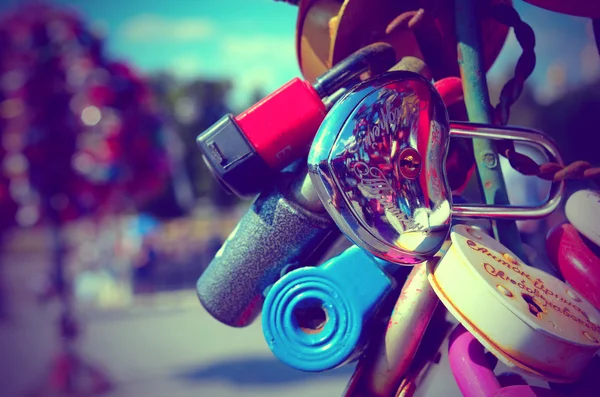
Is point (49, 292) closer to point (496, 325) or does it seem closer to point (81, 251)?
point (496, 325)

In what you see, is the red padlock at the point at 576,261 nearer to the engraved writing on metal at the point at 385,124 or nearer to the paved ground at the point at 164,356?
the engraved writing on metal at the point at 385,124

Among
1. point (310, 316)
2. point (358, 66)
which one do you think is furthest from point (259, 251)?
point (358, 66)

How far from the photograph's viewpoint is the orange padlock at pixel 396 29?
1.66 ft

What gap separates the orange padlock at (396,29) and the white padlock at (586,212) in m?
0.17

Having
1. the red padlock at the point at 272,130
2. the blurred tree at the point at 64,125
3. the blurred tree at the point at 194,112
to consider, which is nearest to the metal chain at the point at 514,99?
the red padlock at the point at 272,130

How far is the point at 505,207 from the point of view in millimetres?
474

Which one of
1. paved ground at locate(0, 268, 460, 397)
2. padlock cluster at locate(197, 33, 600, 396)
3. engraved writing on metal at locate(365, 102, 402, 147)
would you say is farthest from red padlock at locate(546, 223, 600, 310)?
paved ground at locate(0, 268, 460, 397)

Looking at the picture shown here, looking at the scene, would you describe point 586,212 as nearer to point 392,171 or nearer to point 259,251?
point 392,171

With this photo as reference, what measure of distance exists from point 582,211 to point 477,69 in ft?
0.55

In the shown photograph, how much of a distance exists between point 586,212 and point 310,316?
28cm

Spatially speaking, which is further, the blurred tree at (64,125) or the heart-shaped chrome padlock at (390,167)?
the blurred tree at (64,125)

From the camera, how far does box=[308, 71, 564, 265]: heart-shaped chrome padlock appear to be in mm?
394

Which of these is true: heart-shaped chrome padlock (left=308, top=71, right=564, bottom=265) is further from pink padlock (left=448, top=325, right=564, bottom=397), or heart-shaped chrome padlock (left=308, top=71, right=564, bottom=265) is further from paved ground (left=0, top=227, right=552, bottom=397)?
paved ground (left=0, top=227, right=552, bottom=397)

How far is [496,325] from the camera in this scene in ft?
1.29
